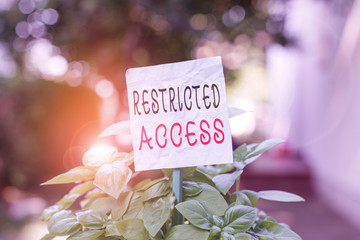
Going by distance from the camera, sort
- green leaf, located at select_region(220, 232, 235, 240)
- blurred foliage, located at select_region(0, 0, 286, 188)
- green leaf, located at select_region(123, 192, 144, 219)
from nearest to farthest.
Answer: green leaf, located at select_region(220, 232, 235, 240) → green leaf, located at select_region(123, 192, 144, 219) → blurred foliage, located at select_region(0, 0, 286, 188)

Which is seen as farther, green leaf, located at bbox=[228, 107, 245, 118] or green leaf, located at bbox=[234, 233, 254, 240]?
green leaf, located at bbox=[228, 107, 245, 118]

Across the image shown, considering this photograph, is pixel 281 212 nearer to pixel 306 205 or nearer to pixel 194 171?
pixel 306 205

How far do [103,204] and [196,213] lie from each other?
21 cm

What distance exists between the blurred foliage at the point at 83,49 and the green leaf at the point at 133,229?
2.74 metres

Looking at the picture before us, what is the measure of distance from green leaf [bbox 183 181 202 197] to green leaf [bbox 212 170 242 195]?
0.14 feet

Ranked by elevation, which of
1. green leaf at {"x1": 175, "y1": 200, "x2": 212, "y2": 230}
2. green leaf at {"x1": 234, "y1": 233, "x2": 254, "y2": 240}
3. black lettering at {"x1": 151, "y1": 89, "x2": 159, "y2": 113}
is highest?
black lettering at {"x1": 151, "y1": 89, "x2": 159, "y2": 113}

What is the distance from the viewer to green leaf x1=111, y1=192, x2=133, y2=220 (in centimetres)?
65

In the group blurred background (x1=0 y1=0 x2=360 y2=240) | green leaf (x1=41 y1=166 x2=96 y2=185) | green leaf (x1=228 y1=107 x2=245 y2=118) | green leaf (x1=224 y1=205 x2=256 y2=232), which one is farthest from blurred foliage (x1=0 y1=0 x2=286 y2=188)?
green leaf (x1=224 y1=205 x2=256 y2=232)

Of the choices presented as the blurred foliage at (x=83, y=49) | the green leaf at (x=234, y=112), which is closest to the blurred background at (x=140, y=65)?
the blurred foliage at (x=83, y=49)

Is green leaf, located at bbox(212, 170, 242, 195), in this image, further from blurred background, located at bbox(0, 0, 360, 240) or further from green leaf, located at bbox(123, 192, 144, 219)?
blurred background, located at bbox(0, 0, 360, 240)

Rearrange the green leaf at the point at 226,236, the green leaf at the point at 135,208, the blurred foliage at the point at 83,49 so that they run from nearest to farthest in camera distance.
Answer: the green leaf at the point at 226,236
the green leaf at the point at 135,208
the blurred foliage at the point at 83,49

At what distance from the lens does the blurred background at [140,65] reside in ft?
12.0

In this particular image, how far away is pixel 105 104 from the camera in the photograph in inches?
242

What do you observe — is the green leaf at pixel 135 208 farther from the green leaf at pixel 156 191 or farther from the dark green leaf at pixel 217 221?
the dark green leaf at pixel 217 221
